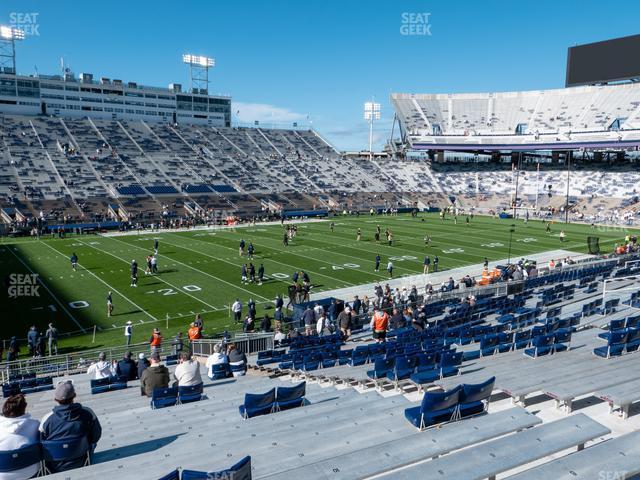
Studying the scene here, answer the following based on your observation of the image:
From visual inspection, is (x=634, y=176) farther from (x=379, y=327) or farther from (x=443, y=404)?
(x=443, y=404)

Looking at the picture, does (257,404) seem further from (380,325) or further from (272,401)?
(380,325)

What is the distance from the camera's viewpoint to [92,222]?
46969 mm

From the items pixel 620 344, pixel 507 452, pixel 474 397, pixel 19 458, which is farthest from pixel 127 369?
pixel 620 344

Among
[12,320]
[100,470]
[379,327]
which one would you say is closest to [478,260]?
[379,327]

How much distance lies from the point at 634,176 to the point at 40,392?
6921 cm

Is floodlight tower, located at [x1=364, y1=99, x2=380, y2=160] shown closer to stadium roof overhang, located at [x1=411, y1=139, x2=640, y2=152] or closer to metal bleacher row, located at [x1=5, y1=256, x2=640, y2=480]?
stadium roof overhang, located at [x1=411, y1=139, x2=640, y2=152]

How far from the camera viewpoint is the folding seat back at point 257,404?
6398 millimetres

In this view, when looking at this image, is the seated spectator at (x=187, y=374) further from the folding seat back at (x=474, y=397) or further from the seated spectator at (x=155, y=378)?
the folding seat back at (x=474, y=397)

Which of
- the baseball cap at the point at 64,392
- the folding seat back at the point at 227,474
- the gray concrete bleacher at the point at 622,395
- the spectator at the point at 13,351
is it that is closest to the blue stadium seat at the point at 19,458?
the baseball cap at the point at 64,392

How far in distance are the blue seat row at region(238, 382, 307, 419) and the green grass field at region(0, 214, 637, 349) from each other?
41.0 feet

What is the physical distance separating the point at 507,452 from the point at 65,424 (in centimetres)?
381

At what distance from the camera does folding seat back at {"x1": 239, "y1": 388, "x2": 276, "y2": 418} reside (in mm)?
6398

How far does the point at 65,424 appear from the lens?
448 cm

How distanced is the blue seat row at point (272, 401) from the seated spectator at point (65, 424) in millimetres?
2128
